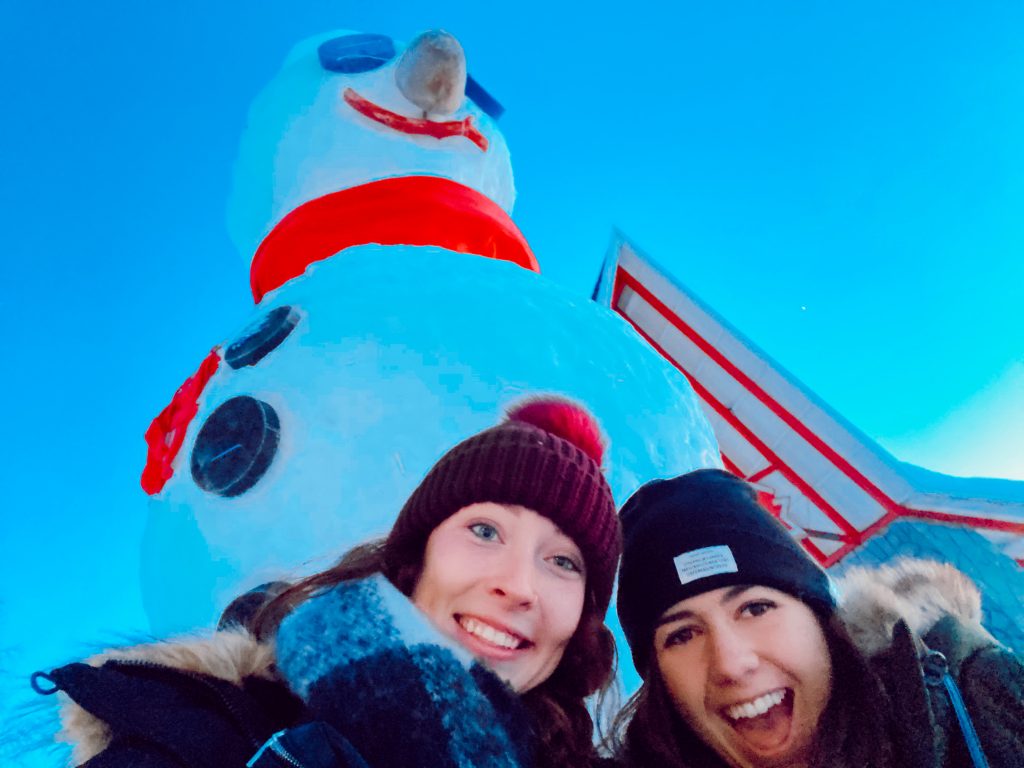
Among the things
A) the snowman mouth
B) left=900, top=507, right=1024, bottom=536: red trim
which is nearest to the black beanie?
the snowman mouth

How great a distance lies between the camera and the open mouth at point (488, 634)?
133 centimetres

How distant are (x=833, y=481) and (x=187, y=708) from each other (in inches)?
184

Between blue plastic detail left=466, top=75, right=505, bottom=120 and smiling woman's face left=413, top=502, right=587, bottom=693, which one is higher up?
blue plastic detail left=466, top=75, right=505, bottom=120

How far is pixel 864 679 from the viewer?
134 cm

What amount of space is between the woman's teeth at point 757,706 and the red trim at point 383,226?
7.14ft

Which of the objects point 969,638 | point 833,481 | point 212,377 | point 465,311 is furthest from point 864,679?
point 833,481

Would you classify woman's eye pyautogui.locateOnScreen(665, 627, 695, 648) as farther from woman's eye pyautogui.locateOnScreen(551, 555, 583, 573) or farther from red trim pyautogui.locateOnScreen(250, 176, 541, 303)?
red trim pyautogui.locateOnScreen(250, 176, 541, 303)

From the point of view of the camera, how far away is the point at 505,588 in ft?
4.44

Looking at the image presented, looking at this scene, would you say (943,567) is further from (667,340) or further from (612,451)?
(667,340)

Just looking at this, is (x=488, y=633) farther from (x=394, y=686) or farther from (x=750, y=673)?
(x=750, y=673)

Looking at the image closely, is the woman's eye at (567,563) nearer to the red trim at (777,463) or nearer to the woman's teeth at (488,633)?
the woman's teeth at (488,633)

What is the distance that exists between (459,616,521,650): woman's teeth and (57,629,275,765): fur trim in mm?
356

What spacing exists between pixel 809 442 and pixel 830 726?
12.6 ft

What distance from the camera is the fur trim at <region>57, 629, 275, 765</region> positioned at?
0.96 metres
